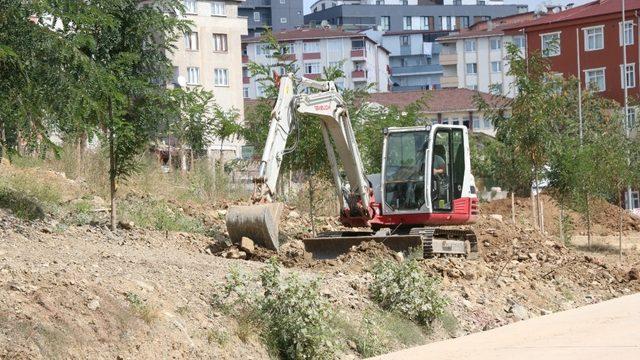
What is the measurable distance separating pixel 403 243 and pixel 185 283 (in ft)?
27.7

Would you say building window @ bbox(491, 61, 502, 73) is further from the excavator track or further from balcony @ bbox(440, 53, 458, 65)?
the excavator track

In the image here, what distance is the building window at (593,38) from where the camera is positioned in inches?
3401

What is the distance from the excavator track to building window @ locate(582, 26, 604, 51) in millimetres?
62577

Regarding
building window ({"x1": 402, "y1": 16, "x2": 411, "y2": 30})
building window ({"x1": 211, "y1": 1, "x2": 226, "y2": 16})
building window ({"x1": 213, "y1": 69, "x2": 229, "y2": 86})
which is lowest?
building window ({"x1": 213, "y1": 69, "x2": 229, "y2": 86})

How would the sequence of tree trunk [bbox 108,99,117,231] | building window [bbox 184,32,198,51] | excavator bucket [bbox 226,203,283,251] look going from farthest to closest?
building window [bbox 184,32,198,51] → excavator bucket [bbox 226,203,283,251] → tree trunk [bbox 108,99,117,231]

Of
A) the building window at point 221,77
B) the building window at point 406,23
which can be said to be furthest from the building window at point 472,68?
the building window at point 221,77

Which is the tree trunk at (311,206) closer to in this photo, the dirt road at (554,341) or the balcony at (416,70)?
the dirt road at (554,341)

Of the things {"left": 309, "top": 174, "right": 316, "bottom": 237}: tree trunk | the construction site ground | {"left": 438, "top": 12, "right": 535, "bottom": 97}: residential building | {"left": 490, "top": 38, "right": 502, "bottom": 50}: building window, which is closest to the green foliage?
the construction site ground

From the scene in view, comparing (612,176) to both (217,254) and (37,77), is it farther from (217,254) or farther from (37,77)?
(37,77)

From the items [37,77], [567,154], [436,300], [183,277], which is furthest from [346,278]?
[567,154]

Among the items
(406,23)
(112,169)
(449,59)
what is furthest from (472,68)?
(112,169)

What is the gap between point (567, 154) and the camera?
3878 centimetres

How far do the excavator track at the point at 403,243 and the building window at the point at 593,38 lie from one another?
62577 mm

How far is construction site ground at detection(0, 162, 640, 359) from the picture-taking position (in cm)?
1309
